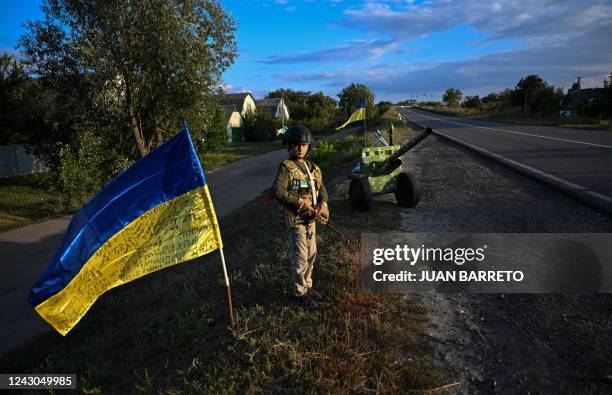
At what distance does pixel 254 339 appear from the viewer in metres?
3.33

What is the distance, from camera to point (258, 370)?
299cm

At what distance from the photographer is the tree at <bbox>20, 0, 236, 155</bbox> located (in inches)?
544

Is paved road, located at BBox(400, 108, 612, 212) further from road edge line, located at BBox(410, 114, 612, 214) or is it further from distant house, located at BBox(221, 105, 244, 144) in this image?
distant house, located at BBox(221, 105, 244, 144)

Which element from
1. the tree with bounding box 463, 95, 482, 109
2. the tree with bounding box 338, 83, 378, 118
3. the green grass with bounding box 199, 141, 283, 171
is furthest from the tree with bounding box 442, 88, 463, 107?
the green grass with bounding box 199, 141, 283, 171

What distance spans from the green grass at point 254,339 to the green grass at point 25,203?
9057 mm

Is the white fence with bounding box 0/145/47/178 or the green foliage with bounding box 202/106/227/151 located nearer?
the white fence with bounding box 0/145/47/178

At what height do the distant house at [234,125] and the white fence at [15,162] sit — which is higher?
the distant house at [234,125]

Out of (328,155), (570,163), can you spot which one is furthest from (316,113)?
(570,163)

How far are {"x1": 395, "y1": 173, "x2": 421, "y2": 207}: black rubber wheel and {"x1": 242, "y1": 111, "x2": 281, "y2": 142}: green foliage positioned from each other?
126 ft

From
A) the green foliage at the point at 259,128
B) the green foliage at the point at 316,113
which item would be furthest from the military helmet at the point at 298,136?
the green foliage at the point at 316,113

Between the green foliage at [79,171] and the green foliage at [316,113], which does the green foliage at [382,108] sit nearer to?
the green foliage at [316,113]

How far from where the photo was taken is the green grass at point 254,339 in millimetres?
2877

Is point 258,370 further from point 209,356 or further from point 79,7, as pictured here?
point 79,7

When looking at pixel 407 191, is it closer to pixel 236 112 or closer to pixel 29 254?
pixel 29 254
